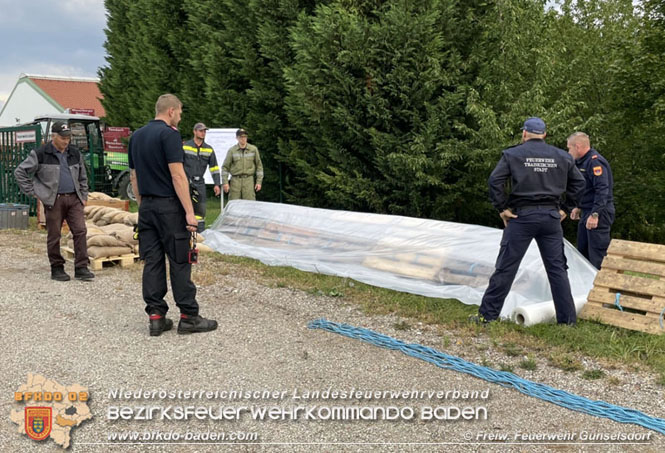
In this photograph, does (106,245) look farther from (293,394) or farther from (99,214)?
(293,394)

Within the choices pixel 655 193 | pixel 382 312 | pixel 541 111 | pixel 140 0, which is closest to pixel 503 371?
pixel 382 312

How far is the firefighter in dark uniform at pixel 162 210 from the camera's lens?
192 inches

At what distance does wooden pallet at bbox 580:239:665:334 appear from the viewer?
5.25 meters

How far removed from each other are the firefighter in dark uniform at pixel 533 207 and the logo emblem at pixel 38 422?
11.9ft

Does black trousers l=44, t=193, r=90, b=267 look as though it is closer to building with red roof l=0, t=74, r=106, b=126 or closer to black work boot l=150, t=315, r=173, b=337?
black work boot l=150, t=315, r=173, b=337

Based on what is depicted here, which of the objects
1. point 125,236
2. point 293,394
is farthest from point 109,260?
point 293,394

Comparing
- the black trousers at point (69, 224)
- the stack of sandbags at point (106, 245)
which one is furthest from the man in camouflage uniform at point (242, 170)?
the black trousers at point (69, 224)

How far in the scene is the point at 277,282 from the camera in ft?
24.0

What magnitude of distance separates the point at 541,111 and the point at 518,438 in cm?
671

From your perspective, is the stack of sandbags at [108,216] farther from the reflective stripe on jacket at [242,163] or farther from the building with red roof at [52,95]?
the building with red roof at [52,95]

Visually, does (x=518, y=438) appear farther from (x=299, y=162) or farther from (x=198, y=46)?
(x=198, y=46)

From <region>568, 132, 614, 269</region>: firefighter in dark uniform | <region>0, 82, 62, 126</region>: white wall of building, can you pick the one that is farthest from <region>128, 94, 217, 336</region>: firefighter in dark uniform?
<region>0, 82, 62, 126</region>: white wall of building

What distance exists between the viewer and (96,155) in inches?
656

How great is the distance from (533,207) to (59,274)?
5.80 meters
